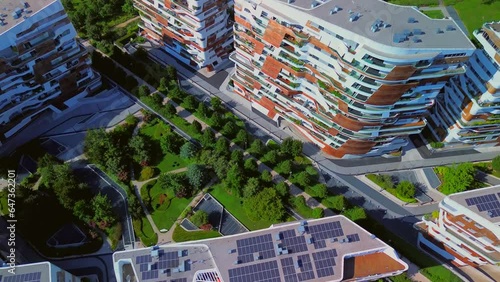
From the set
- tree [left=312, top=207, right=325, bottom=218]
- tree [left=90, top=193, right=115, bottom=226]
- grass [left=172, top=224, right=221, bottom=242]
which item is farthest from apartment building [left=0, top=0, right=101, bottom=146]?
tree [left=312, top=207, right=325, bottom=218]

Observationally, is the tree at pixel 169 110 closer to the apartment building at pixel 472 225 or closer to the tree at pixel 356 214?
the tree at pixel 356 214

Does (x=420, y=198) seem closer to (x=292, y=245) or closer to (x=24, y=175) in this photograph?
(x=292, y=245)

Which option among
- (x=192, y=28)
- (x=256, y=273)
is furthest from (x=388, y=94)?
(x=192, y=28)

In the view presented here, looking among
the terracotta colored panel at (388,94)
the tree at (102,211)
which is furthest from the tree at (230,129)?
the terracotta colored panel at (388,94)

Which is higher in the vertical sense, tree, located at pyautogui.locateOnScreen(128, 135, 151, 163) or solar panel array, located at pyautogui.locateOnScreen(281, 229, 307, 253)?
solar panel array, located at pyautogui.locateOnScreen(281, 229, 307, 253)

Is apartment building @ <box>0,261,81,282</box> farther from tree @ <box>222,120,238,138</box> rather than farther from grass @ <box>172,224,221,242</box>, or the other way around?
tree @ <box>222,120,238,138</box>

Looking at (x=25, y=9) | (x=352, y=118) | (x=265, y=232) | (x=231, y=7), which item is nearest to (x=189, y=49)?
(x=231, y=7)
